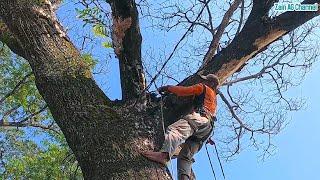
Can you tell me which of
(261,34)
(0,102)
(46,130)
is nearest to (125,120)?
(261,34)

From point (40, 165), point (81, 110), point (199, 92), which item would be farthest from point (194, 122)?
point (40, 165)

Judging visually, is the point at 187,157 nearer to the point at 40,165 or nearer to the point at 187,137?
the point at 187,137

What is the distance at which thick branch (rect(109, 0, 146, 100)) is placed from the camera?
4402 mm

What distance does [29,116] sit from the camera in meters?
9.62

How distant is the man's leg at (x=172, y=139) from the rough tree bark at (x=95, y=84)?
7cm

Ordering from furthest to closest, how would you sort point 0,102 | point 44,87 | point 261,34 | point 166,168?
point 0,102 → point 261,34 → point 44,87 → point 166,168

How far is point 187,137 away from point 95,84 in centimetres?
103

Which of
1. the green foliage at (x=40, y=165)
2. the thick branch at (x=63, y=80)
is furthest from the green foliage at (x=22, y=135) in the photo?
the thick branch at (x=63, y=80)

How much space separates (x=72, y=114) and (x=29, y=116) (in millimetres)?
5966

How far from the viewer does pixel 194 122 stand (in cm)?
450

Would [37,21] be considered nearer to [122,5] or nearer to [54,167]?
[122,5]

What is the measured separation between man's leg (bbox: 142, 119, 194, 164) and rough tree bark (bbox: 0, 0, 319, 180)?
0.23 feet

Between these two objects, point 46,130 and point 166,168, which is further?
point 46,130

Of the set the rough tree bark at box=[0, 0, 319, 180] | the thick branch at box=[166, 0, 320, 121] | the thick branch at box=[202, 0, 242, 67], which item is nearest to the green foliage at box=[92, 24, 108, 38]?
the rough tree bark at box=[0, 0, 319, 180]
